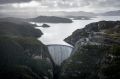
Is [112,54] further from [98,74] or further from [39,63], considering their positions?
[39,63]

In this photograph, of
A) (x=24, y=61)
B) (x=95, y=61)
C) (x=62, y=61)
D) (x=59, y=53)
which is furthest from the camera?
(x=59, y=53)

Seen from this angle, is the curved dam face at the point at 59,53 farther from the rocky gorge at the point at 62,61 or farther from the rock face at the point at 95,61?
the rock face at the point at 95,61

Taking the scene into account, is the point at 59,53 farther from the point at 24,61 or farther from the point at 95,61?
the point at 95,61

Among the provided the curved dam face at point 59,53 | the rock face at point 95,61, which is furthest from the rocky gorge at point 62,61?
the curved dam face at point 59,53

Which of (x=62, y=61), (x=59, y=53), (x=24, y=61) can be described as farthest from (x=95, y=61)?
(x=24, y=61)

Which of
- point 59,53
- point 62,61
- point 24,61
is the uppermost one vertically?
point 24,61

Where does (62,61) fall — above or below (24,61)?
below

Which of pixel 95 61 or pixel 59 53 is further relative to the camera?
pixel 59 53

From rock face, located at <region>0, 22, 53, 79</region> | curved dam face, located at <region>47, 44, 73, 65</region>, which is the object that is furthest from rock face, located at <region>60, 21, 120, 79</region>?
curved dam face, located at <region>47, 44, 73, 65</region>

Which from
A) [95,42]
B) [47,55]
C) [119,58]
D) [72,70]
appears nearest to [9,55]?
[47,55]
